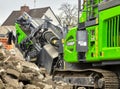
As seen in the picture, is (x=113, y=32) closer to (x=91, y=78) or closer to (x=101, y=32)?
(x=101, y=32)

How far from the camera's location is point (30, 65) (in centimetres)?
1323

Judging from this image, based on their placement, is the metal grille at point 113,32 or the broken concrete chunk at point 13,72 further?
the broken concrete chunk at point 13,72

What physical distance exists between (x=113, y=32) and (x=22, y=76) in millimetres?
4376

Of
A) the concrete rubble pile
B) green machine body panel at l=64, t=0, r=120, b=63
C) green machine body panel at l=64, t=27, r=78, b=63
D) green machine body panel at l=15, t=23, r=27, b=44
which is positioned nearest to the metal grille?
green machine body panel at l=64, t=0, r=120, b=63

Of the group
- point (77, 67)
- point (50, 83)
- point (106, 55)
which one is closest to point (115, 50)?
point (106, 55)

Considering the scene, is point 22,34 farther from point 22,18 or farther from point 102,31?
point 102,31

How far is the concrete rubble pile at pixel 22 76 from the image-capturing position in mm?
11039

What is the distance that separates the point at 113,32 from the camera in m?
8.19

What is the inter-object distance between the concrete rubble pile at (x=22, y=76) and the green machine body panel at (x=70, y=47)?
0.89m

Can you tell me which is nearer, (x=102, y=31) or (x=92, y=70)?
(x=102, y=31)

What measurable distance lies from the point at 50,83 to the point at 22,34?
3537 mm

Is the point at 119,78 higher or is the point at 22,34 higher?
the point at 22,34

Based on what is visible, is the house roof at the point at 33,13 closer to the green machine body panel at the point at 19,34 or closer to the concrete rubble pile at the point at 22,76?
the green machine body panel at the point at 19,34

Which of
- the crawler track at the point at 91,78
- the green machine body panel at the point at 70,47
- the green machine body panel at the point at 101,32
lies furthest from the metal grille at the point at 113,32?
the green machine body panel at the point at 70,47
